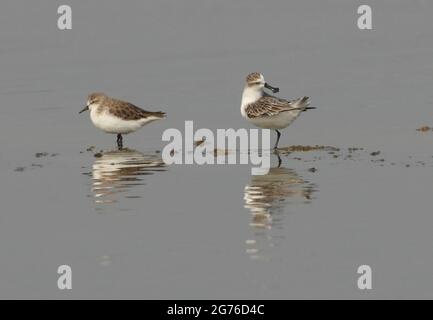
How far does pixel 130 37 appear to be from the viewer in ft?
137

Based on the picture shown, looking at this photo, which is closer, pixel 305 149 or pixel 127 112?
pixel 305 149

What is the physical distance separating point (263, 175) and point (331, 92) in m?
10.5

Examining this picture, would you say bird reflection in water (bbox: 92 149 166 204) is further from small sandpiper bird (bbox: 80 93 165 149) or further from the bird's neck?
the bird's neck

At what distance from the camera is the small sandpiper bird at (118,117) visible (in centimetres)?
2570

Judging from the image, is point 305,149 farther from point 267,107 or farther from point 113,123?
Answer: point 113,123

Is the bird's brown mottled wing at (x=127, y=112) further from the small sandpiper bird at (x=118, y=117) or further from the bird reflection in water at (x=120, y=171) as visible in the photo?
the bird reflection in water at (x=120, y=171)

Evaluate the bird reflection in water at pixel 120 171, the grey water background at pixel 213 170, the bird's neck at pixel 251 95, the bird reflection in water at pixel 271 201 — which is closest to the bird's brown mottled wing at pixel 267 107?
the bird's neck at pixel 251 95

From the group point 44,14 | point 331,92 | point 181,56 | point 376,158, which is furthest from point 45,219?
point 44,14

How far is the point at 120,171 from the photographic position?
22750 millimetres

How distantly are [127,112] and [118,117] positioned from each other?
0.90 ft

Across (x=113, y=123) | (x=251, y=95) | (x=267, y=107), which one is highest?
(x=251, y=95)

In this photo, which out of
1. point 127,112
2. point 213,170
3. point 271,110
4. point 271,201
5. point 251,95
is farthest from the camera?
point 251,95

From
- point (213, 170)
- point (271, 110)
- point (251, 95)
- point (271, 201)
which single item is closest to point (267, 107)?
point (271, 110)

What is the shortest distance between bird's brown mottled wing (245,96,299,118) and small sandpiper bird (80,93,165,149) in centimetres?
223
